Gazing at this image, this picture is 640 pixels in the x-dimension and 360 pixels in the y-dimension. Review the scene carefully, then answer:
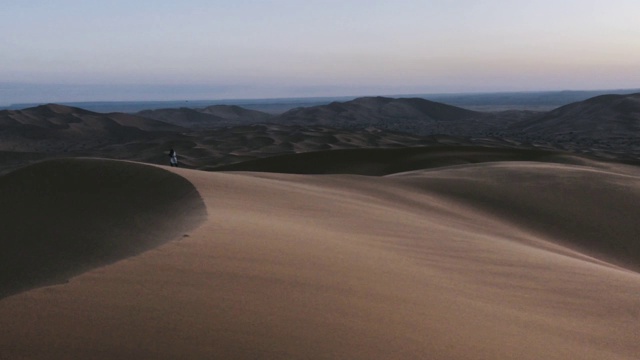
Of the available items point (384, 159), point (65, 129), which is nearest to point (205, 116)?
point (65, 129)

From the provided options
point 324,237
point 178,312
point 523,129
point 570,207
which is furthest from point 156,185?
point 523,129

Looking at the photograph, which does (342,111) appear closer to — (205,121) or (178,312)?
(205,121)

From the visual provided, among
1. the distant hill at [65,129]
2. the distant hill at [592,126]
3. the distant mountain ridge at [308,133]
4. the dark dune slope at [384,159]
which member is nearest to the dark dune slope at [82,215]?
the dark dune slope at [384,159]

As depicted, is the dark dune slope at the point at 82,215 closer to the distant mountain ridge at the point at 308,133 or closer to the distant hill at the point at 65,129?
the distant mountain ridge at the point at 308,133

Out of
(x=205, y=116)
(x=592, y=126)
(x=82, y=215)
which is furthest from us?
(x=205, y=116)

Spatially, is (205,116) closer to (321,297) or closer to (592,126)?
(592,126)

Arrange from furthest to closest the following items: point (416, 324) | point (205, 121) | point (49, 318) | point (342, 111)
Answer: point (205, 121), point (342, 111), point (416, 324), point (49, 318)
